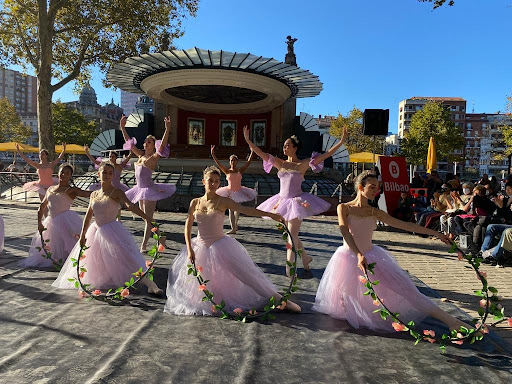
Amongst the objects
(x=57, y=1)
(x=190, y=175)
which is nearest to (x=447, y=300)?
(x=190, y=175)

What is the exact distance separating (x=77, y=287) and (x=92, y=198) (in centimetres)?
120

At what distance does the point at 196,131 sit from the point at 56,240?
20.9m

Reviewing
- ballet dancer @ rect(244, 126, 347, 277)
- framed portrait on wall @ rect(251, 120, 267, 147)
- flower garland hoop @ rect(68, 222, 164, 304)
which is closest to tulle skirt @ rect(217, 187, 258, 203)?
ballet dancer @ rect(244, 126, 347, 277)

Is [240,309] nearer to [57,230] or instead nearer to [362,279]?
[362,279]

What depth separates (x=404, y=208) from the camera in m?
12.2

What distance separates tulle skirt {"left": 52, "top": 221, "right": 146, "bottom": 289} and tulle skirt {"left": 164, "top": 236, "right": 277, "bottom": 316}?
34.5 inches

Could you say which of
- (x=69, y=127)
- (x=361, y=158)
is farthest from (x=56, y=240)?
(x=69, y=127)

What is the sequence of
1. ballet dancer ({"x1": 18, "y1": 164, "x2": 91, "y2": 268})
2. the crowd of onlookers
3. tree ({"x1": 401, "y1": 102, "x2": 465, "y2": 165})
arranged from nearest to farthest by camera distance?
ballet dancer ({"x1": 18, "y1": 164, "x2": 91, "y2": 268}), the crowd of onlookers, tree ({"x1": 401, "y1": 102, "x2": 465, "y2": 165})

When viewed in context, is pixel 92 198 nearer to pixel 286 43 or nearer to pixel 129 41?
pixel 129 41

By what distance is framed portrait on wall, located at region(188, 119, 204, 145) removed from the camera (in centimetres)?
2670

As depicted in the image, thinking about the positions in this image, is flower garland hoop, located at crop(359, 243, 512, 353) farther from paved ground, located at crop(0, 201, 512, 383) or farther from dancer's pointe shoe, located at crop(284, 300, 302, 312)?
dancer's pointe shoe, located at crop(284, 300, 302, 312)

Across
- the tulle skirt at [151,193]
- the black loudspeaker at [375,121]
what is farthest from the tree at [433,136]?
the tulle skirt at [151,193]

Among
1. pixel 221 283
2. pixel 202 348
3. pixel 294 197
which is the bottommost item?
pixel 202 348

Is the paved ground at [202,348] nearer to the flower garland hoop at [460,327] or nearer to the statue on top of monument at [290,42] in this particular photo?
the flower garland hoop at [460,327]
